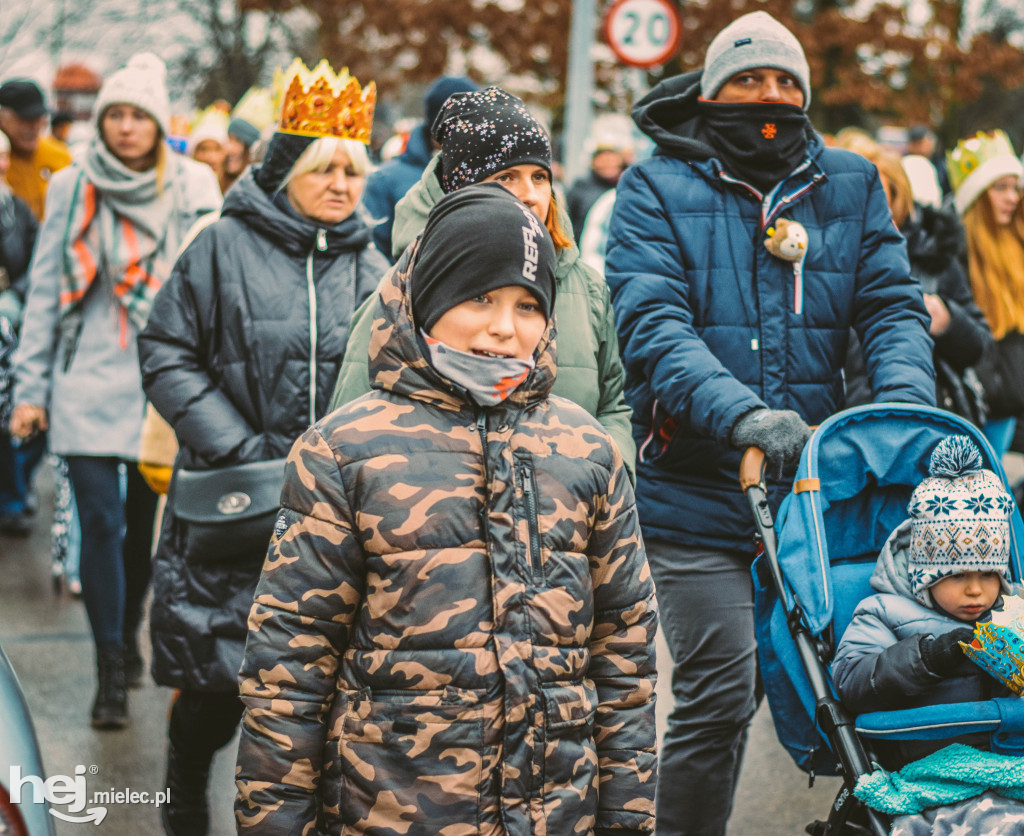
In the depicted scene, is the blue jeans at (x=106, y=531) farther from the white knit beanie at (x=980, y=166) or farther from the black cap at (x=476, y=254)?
the white knit beanie at (x=980, y=166)

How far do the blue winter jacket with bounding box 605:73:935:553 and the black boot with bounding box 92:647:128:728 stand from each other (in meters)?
2.42

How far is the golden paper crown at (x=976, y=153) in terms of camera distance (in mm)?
6613

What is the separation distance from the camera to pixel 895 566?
331 centimetres

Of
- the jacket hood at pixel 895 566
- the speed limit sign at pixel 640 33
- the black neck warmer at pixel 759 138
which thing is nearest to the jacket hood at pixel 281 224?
the black neck warmer at pixel 759 138

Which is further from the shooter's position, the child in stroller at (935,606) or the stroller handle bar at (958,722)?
the child in stroller at (935,606)

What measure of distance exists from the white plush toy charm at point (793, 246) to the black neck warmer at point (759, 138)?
0.15 m

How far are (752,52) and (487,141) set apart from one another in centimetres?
89

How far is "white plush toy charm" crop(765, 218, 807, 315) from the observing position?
3695 millimetres

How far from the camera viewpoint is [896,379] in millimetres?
3684

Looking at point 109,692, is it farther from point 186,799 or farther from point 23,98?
point 23,98

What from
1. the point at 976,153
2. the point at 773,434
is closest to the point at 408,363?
the point at 773,434

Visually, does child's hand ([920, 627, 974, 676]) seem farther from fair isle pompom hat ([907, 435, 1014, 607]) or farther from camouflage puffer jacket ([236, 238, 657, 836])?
camouflage puffer jacket ([236, 238, 657, 836])

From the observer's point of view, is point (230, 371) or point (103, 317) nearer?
point (230, 371)

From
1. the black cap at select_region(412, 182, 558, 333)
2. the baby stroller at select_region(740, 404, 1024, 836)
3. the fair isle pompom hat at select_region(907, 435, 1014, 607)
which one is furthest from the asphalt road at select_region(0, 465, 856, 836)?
the black cap at select_region(412, 182, 558, 333)
